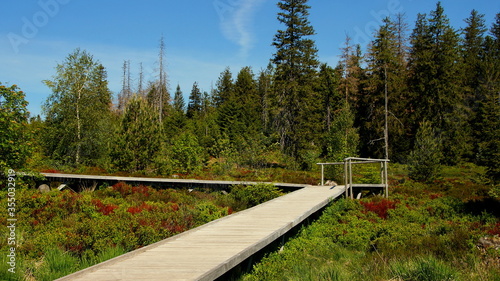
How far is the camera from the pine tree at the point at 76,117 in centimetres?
2489

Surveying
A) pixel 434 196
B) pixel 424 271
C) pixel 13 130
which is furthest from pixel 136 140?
pixel 424 271

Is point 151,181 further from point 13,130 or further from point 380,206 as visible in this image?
point 380,206

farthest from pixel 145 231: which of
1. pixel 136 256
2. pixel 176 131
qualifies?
pixel 176 131

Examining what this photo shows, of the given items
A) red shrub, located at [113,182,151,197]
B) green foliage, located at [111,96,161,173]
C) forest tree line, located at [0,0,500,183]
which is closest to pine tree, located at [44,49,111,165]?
forest tree line, located at [0,0,500,183]

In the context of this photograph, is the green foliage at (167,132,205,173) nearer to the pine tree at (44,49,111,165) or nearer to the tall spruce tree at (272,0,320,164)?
the pine tree at (44,49,111,165)

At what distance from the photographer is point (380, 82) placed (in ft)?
116

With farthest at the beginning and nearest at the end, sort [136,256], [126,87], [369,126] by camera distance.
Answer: [126,87], [369,126], [136,256]

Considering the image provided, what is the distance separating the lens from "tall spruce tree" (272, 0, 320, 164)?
3416 centimetres

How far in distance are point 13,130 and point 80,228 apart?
5.49m

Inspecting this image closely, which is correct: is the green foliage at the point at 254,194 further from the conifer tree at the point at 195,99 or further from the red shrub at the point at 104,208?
the conifer tree at the point at 195,99

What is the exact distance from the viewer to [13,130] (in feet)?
35.7

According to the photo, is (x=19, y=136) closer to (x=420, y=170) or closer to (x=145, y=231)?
(x=145, y=231)

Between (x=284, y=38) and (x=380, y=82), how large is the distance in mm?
10341

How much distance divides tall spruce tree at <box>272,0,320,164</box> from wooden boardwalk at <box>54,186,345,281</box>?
2605 centimetres
